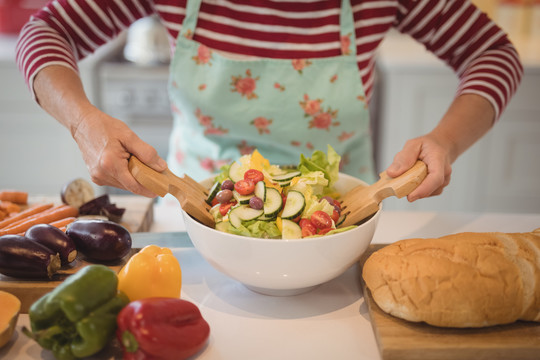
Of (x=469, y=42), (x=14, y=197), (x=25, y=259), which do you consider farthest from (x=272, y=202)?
(x=469, y=42)

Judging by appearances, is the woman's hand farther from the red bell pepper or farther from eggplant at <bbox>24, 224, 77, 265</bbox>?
eggplant at <bbox>24, 224, 77, 265</bbox>

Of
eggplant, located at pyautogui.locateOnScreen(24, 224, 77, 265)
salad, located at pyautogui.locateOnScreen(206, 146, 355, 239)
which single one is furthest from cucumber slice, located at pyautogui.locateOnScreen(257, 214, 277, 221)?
eggplant, located at pyautogui.locateOnScreen(24, 224, 77, 265)

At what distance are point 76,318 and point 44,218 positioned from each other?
47 cm

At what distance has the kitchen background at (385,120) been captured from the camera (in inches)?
99.8

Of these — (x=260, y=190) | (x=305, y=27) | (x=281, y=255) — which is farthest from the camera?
(x=305, y=27)

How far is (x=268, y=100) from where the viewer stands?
1477mm

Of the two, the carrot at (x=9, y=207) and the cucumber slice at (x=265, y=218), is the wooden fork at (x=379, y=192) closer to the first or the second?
the cucumber slice at (x=265, y=218)

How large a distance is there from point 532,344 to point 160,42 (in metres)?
2.37

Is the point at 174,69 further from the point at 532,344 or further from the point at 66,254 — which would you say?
the point at 532,344

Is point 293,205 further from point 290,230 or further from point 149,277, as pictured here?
point 149,277

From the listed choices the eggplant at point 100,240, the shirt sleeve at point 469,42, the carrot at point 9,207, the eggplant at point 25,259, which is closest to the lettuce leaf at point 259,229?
the eggplant at point 100,240

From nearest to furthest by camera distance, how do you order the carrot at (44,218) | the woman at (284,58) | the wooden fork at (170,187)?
the wooden fork at (170,187)
the carrot at (44,218)
the woman at (284,58)

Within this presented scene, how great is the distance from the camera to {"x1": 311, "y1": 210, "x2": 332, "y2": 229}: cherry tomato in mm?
945

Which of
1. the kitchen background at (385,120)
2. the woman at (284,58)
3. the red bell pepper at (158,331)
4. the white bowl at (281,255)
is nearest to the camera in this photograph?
the red bell pepper at (158,331)
